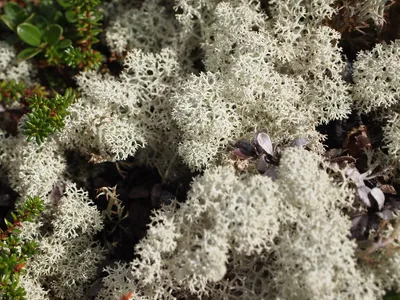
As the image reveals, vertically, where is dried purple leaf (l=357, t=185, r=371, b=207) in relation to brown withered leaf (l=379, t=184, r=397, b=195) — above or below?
above

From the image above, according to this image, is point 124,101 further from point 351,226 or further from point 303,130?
point 351,226

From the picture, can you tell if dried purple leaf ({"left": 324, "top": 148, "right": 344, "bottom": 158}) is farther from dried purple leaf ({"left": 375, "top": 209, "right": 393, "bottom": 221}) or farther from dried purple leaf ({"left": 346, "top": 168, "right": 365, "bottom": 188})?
dried purple leaf ({"left": 375, "top": 209, "right": 393, "bottom": 221})

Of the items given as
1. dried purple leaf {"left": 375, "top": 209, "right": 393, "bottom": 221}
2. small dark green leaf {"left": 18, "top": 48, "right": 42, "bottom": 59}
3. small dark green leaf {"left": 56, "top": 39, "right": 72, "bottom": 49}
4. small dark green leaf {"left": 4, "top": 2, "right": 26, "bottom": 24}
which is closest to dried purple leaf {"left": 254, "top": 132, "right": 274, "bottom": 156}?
dried purple leaf {"left": 375, "top": 209, "right": 393, "bottom": 221}

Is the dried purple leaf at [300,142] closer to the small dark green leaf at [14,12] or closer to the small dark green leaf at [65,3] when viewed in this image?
the small dark green leaf at [65,3]

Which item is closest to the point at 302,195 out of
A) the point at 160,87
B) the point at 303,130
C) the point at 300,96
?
the point at 303,130

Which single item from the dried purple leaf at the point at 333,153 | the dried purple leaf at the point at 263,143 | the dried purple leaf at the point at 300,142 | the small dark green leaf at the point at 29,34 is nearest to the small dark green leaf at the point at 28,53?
the small dark green leaf at the point at 29,34

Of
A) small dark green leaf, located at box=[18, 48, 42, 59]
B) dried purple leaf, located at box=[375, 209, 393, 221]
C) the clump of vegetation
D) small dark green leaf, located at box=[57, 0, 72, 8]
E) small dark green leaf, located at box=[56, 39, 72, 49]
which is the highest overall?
small dark green leaf, located at box=[57, 0, 72, 8]
